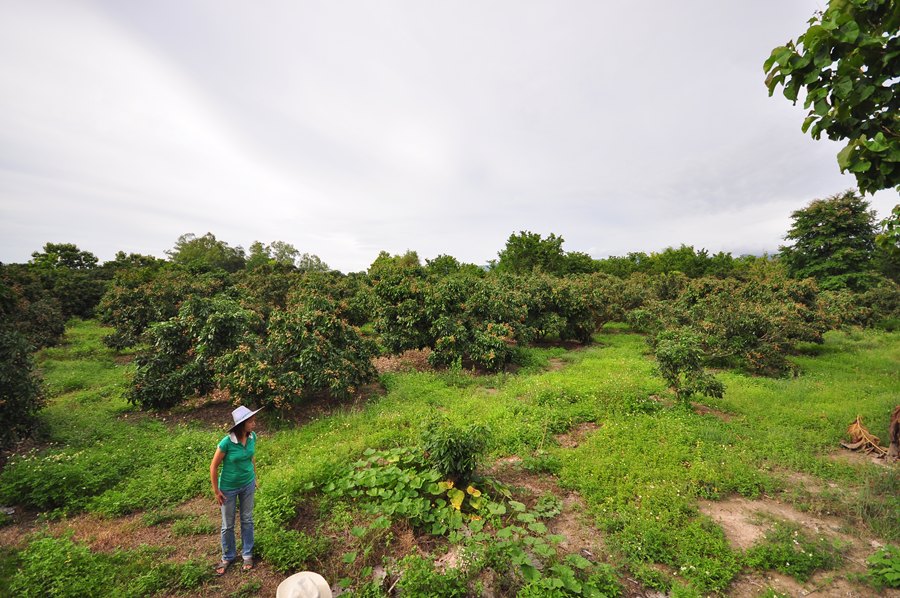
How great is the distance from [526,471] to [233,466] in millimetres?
4359

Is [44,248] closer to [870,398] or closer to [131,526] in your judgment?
[131,526]

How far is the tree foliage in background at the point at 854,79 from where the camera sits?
11.0ft

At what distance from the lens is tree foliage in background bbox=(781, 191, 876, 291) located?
23406mm

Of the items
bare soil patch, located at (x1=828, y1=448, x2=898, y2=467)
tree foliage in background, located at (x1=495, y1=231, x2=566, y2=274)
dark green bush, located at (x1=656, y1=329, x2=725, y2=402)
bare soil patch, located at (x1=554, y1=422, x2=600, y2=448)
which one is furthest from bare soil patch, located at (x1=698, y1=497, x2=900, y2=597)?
tree foliage in background, located at (x1=495, y1=231, x2=566, y2=274)

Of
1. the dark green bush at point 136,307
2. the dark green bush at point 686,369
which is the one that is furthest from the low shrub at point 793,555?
the dark green bush at point 136,307

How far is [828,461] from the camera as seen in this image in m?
5.99

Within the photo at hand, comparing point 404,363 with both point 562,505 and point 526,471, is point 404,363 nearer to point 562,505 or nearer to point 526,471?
point 526,471

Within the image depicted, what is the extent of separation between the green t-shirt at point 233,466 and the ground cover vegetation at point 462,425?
0.82 meters

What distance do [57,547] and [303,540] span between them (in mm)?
2495

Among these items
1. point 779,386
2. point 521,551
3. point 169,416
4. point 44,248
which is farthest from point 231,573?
point 44,248

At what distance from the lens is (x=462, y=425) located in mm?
7316

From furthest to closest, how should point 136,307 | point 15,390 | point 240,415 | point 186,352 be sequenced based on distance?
point 136,307 → point 186,352 → point 15,390 → point 240,415

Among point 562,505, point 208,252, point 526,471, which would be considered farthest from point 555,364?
point 208,252

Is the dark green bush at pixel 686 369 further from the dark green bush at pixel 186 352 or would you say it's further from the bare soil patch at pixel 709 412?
the dark green bush at pixel 186 352
